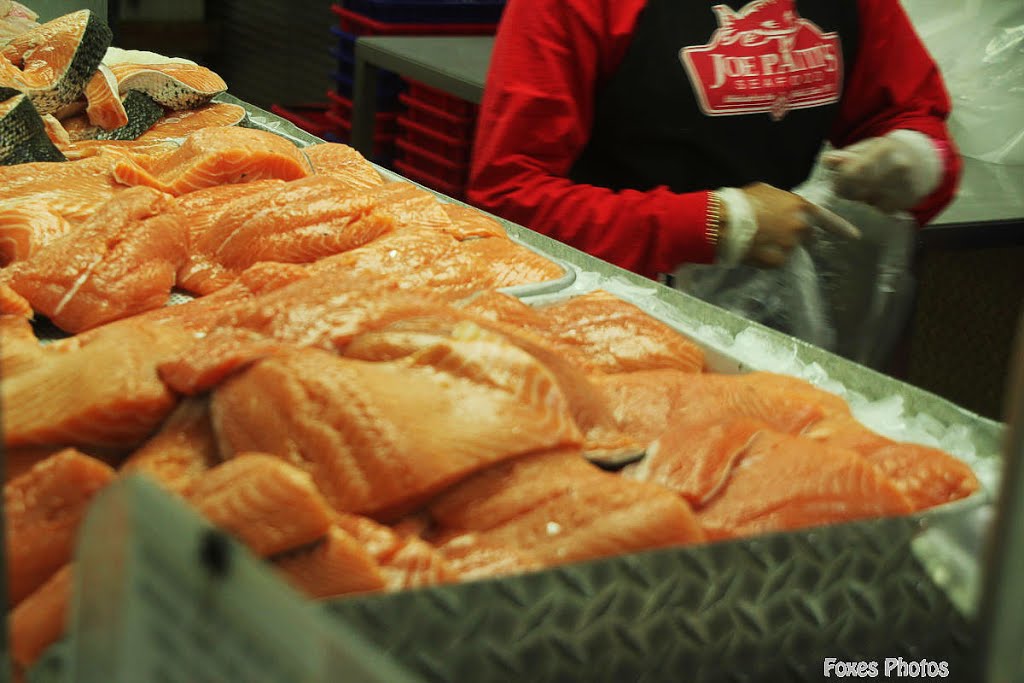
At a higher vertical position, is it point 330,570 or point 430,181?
point 330,570

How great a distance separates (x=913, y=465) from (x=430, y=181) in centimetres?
305

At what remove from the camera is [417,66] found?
389cm

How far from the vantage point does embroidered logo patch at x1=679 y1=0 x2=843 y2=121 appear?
2631 millimetres

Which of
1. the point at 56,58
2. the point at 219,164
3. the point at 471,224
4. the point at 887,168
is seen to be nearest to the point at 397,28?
the point at 56,58

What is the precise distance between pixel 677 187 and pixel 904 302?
59cm

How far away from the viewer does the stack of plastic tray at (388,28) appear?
4324mm

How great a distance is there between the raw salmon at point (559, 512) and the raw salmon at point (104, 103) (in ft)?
5.78

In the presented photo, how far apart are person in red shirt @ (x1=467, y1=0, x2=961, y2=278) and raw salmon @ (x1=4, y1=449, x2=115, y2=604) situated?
64.1 inches

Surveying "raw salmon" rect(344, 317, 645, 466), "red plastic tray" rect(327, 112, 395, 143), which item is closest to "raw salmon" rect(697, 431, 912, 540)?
"raw salmon" rect(344, 317, 645, 466)

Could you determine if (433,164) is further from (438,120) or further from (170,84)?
(170,84)

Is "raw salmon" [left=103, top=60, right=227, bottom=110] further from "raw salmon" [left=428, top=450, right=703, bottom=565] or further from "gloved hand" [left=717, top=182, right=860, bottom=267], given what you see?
"raw salmon" [left=428, top=450, right=703, bottom=565]

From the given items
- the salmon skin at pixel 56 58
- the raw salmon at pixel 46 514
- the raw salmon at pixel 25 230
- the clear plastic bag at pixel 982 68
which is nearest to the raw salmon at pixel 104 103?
the salmon skin at pixel 56 58

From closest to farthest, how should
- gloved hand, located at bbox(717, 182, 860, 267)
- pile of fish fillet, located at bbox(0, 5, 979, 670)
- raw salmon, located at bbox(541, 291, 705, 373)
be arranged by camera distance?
pile of fish fillet, located at bbox(0, 5, 979, 670)
raw salmon, located at bbox(541, 291, 705, 373)
gloved hand, located at bbox(717, 182, 860, 267)

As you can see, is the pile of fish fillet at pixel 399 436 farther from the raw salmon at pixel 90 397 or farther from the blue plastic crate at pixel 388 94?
the blue plastic crate at pixel 388 94
